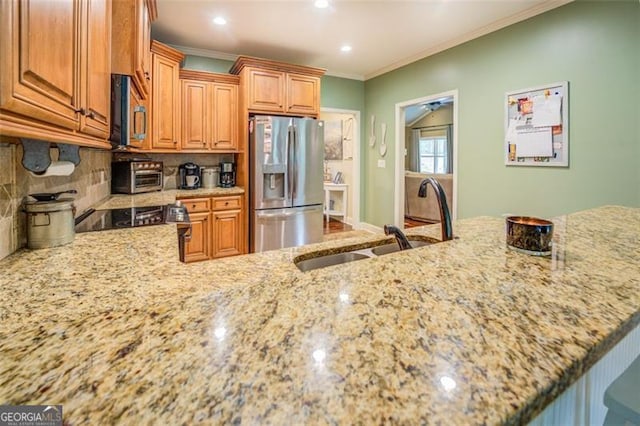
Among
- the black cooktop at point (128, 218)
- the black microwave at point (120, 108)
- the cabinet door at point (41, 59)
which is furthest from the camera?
the black cooktop at point (128, 218)

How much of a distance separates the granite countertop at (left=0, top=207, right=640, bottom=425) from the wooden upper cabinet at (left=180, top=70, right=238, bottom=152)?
3.02 meters

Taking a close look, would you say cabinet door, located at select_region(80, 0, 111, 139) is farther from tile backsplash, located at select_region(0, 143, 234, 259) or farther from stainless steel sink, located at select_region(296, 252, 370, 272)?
stainless steel sink, located at select_region(296, 252, 370, 272)

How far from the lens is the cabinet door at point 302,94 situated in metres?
3.88

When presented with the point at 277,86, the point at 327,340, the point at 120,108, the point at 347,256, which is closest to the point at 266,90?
the point at 277,86

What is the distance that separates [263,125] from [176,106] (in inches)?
39.0

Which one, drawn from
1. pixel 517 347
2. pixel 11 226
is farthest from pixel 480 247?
pixel 11 226

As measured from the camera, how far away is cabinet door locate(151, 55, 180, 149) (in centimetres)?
329

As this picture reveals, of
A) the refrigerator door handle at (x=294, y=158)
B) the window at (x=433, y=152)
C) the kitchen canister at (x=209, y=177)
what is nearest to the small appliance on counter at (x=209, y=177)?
the kitchen canister at (x=209, y=177)

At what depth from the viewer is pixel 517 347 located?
47 centimetres

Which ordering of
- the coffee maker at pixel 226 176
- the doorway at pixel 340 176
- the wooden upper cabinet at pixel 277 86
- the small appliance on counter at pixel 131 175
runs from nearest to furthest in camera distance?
the small appliance on counter at pixel 131 175 → the wooden upper cabinet at pixel 277 86 → the coffee maker at pixel 226 176 → the doorway at pixel 340 176

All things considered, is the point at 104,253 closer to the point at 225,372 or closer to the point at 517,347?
the point at 225,372

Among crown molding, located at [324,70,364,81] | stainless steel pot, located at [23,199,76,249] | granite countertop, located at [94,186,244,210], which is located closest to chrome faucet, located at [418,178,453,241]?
stainless steel pot, located at [23,199,76,249]

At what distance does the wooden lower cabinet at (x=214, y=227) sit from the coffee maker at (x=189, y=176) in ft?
1.51

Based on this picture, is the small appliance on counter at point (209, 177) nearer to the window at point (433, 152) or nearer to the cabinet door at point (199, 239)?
the cabinet door at point (199, 239)
